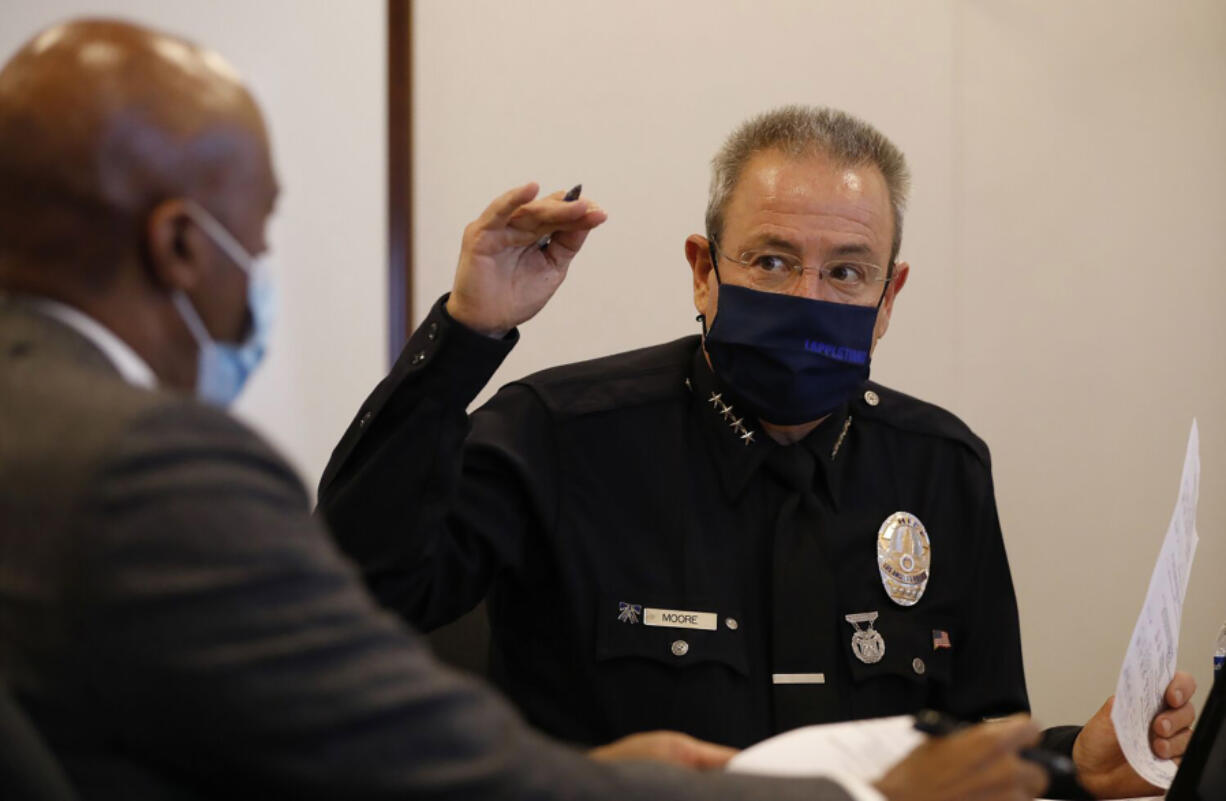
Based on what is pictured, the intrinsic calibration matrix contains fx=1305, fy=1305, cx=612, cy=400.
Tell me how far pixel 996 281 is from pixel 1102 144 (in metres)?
0.40

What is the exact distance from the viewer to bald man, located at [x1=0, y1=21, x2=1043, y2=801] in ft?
2.41

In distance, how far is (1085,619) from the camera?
2.94 m

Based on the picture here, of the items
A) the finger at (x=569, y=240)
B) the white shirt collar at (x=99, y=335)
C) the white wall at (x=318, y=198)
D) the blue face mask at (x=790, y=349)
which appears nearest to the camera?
the white shirt collar at (x=99, y=335)

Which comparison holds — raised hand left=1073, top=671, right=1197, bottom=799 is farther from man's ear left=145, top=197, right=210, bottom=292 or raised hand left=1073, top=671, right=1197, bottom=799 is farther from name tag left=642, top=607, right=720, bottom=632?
man's ear left=145, top=197, right=210, bottom=292

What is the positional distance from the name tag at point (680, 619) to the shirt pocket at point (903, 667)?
187 mm

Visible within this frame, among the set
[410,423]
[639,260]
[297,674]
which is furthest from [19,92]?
[639,260]

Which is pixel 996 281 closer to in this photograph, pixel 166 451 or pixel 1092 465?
pixel 1092 465

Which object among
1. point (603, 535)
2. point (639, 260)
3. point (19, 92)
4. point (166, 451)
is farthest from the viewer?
point (639, 260)

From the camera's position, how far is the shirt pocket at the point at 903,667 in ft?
5.80

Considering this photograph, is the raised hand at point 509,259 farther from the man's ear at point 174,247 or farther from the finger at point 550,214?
the man's ear at point 174,247

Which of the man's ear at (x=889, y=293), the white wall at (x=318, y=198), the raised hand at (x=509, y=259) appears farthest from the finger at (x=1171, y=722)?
the white wall at (x=318, y=198)

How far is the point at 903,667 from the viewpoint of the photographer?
5.87 feet

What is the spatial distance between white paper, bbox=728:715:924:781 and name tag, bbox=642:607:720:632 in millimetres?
723

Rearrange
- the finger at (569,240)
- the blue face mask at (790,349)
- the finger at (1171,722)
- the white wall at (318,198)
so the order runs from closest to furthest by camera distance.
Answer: the finger at (1171,722)
the finger at (569,240)
the blue face mask at (790,349)
the white wall at (318,198)
